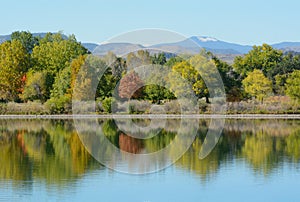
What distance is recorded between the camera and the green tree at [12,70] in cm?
5325

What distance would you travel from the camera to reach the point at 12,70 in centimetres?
5369

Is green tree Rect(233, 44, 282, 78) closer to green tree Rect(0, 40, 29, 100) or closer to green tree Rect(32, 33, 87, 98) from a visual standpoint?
green tree Rect(32, 33, 87, 98)

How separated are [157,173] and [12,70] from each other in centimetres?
3529

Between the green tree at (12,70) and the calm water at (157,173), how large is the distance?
21545 mm

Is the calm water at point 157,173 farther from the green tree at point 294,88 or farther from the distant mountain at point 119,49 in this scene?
the distant mountain at point 119,49

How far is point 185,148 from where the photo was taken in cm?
2689

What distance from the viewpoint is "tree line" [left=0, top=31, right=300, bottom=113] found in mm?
47469

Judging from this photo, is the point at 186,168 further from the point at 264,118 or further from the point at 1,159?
the point at 264,118

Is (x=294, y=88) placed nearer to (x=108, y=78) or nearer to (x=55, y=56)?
(x=108, y=78)

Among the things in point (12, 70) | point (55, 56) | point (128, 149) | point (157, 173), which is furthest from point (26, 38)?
point (157, 173)

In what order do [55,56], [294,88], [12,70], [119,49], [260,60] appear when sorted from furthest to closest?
[119,49] < [260,60] < [55,56] < [12,70] < [294,88]

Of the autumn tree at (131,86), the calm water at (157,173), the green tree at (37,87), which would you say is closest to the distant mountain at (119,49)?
the green tree at (37,87)

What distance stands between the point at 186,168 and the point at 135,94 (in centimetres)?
2746

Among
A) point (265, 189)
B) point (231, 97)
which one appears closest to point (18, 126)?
point (231, 97)
